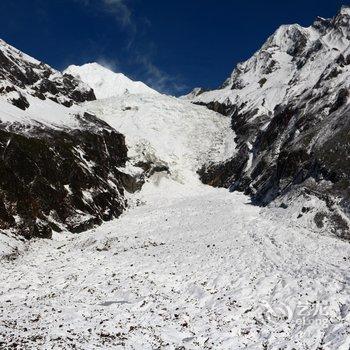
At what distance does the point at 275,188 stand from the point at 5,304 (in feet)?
121

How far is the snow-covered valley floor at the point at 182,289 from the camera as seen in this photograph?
67.6 ft

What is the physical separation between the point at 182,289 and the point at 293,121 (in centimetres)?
4834

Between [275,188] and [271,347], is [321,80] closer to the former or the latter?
[275,188]

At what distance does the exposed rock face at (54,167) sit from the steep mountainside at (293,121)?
17721 mm

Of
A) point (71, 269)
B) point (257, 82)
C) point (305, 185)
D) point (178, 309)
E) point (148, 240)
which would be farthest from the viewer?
point (257, 82)

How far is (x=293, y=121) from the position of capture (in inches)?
2800

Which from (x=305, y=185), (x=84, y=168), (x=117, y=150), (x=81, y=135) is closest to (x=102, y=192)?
(x=84, y=168)

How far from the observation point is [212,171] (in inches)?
3098

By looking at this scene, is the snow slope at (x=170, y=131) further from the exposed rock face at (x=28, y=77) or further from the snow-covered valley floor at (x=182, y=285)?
the snow-covered valley floor at (x=182, y=285)

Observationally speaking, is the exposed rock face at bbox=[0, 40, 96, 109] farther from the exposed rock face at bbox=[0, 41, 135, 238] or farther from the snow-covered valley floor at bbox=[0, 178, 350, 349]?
the snow-covered valley floor at bbox=[0, 178, 350, 349]

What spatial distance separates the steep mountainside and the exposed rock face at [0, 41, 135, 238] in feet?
58.1

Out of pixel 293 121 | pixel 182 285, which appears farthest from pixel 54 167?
pixel 293 121

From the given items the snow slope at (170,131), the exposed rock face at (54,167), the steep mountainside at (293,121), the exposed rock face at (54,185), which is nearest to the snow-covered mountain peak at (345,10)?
the steep mountainside at (293,121)

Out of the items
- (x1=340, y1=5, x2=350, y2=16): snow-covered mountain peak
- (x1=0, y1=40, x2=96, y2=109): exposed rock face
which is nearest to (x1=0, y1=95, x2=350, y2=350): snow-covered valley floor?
(x1=0, y1=40, x2=96, y2=109): exposed rock face
